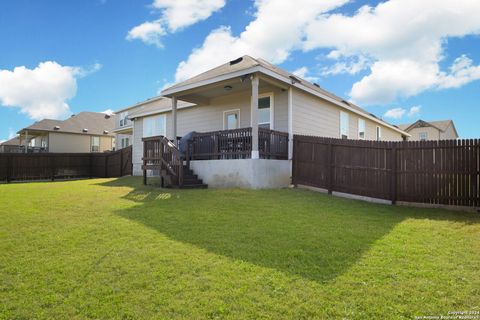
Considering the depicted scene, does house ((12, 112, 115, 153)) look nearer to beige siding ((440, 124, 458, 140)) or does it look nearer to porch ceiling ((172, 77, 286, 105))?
porch ceiling ((172, 77, 286, 105))

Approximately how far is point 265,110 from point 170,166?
442 cm

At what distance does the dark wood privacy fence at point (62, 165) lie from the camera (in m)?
17.4

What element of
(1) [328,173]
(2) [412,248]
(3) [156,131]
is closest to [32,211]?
(2) [412,248]

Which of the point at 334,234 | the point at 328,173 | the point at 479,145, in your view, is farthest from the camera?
the point at 328,173

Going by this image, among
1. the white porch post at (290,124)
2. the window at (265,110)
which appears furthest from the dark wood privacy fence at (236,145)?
the window at (265,110)

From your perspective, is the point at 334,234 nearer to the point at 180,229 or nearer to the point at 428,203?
the point at 180,229

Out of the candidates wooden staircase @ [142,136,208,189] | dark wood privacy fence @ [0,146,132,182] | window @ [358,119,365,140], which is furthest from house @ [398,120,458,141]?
wooden staircase @ [142,136,208,189]

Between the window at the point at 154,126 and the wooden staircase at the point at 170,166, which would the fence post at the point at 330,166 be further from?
the window at the point at 154,126

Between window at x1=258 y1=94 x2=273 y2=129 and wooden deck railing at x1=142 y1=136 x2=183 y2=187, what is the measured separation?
368cm

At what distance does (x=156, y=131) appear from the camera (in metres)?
18.2

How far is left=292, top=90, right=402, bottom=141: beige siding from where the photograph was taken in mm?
12164

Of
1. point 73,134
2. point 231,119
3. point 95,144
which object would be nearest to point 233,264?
point 231,119

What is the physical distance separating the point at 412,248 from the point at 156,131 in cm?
1589

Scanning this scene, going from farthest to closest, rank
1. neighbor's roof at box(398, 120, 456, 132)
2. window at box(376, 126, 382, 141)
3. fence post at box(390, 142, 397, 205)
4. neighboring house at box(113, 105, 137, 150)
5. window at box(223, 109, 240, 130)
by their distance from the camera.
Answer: neighbor's roof at box(398, 120, 456, 132) → neighboring house at box(113, 105, 137, 150) → window at box(376, 126, 382, 141) → window at box(223, 109, 240, 130) → fence post at box(390, 142, 397, 205)
